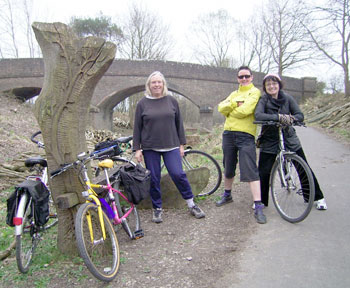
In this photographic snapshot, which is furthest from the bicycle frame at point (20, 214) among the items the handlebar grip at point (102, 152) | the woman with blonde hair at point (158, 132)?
the woman with blonde hair at point (158, 132)

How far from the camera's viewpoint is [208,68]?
2295cm

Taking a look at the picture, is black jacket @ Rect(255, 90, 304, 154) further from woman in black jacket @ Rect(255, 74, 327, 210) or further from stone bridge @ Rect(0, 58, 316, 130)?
stone bridge @ Rect(0, 58, 316, 130)

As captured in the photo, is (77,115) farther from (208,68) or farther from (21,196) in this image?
(208,68)

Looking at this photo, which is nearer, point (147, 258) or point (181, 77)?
point (147, 258)

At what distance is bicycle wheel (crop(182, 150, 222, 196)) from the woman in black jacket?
1027 millimetres

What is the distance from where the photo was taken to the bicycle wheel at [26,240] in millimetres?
2666

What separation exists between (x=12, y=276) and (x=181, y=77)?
809 inches

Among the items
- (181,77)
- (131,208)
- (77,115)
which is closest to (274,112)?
(131,208)

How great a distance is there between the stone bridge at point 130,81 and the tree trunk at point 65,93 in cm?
1769

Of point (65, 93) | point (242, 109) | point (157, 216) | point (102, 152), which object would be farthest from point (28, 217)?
point (242, 109)

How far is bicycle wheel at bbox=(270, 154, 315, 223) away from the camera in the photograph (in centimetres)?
348

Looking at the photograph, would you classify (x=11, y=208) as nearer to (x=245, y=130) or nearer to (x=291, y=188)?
(x=245, y=130)

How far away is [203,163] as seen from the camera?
517cm

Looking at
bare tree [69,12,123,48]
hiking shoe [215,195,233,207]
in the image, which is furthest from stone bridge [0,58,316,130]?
hiking shoe [215,195,233,207]
